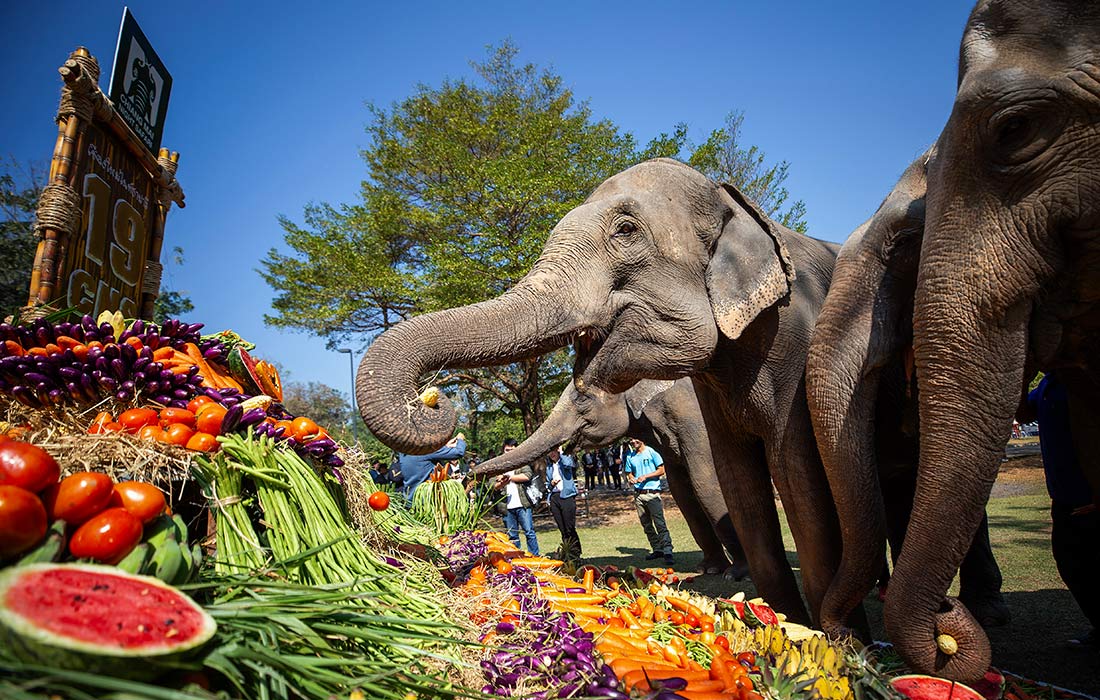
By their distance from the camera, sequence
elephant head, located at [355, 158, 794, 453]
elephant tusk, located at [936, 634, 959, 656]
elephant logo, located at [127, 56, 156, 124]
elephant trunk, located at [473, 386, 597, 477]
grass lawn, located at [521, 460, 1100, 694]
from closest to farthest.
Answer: elephant tusk, located at [936, 634, 959, 656], elephant head, located at [355, 158, 794, 453], grass lawn, located at [521, 460, 1100, 694], elephant logo, located at [127, 56, 156, 124], elephant trunk, located at [473, 386, 597, 477]

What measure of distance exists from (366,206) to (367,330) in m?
4.24

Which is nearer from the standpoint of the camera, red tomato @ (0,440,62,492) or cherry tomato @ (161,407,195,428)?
red tomato @ (0,440,62,492)

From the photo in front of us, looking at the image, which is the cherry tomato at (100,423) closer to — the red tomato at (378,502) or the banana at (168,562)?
the banana at (168,562)

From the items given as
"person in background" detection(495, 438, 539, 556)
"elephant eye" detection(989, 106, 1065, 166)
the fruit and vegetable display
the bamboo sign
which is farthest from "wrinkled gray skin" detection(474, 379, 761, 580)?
"elephant eye" detection(989, 106, 1065, 166)

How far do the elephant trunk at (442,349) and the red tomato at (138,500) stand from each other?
874mm

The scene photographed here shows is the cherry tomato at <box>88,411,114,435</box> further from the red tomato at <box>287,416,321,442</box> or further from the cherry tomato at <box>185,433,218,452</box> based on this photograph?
the red tomato at <box>287,416,321,442</box>

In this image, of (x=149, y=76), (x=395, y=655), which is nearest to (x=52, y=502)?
(x=395, y=655)

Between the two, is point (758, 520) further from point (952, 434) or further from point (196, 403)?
point (196, 403)

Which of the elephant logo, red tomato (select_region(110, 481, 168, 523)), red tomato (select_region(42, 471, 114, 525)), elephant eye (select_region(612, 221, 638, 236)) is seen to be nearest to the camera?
red tomato (select_region(42, 471, 114, 525))

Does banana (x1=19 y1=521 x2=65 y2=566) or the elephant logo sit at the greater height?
the elephant logo

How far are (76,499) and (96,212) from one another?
3198mm

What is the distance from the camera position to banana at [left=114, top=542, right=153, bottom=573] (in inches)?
57.5

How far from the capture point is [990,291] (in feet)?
7.78

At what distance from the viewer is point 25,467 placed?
4.56ft
